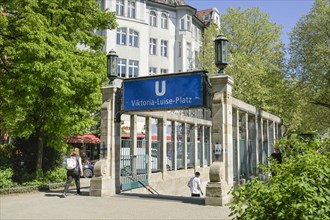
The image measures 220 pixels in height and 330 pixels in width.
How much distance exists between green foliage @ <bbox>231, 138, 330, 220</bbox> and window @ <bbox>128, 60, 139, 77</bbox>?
34974mm

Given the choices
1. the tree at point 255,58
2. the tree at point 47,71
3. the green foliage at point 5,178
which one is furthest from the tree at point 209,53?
the green foliage at point 5,178

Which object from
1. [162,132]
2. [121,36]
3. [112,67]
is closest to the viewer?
[112,67]

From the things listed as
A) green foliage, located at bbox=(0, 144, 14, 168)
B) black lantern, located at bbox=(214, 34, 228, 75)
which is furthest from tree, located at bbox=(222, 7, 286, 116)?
black lantern, located at bbox=(214, 34, 228, 75)

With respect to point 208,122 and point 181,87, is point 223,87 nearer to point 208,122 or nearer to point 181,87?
point 181,87

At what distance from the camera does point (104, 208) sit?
35.1 feet

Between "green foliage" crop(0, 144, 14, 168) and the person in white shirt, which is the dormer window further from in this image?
the person in white shirt

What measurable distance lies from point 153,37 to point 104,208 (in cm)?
3368

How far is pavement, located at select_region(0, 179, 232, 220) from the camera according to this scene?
9.45 meters

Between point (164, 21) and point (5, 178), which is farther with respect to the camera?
point (164, 21)

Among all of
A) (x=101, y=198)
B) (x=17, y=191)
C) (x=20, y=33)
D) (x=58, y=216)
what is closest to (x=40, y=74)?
(x=20, y=33)

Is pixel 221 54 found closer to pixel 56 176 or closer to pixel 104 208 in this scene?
pixel 104 208

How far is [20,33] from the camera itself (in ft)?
53.8

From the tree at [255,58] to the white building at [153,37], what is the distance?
860cm

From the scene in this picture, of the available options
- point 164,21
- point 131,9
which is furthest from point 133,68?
point 164,21
